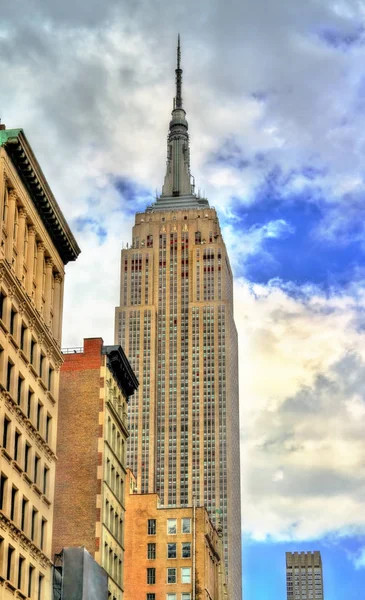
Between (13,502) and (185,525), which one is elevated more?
(185,525)

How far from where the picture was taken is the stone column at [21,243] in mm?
73162

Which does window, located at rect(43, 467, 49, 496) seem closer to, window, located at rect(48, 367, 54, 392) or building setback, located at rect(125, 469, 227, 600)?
window, located at rect(48, 367, 54, 392)

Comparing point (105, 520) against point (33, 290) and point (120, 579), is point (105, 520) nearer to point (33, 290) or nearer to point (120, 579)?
point (120, 579)

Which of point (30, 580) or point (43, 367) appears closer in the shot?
point (30, 580)

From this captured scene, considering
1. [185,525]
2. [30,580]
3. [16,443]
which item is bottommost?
[30,580]

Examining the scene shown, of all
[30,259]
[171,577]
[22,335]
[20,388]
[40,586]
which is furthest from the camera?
[171,577]

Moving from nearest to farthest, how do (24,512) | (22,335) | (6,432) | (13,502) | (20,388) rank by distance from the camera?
(6,432), (13,502), (24,512), (20,388), (22,335)

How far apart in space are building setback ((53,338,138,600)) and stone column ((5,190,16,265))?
110ft

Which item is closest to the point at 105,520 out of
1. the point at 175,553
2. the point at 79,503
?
the point at 79,503

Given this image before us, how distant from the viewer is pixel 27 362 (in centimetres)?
7356

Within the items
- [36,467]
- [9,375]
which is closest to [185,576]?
[36,467]

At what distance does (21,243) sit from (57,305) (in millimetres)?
10108

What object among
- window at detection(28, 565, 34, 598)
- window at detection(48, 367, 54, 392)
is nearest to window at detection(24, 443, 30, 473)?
window at detection(28, 565, 34, 598)

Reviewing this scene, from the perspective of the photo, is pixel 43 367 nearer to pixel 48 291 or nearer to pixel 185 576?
pixel 48 291
